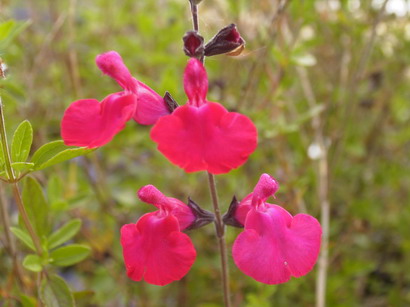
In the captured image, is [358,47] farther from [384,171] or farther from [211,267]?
[211,267]

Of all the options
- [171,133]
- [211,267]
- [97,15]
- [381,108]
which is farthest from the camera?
[97,15]

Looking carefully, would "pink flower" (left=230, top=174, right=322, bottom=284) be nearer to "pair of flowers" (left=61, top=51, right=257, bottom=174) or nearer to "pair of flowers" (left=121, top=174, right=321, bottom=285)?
"pair of flowers" (left=121, top=174, right=321, bottom=285)

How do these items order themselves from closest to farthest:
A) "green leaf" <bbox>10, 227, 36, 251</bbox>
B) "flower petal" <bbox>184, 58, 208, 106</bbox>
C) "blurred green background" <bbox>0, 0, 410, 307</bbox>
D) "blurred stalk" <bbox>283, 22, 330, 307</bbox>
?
"flower petal" <bbox>184, 58, 208, 106</bbox> < "green leaf" <bbox>10, 227, 36, 251</bbox> < "blurred stalk" <bbox>283, 22, 330, 307</bbox> < "blurred green background" <bbox>0, 0, 410, 307</bbox>

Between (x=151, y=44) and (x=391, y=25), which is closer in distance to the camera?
(x=391, y=25)

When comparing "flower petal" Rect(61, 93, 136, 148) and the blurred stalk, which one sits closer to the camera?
"flower petal" Rect(61, 93, 136, 148)

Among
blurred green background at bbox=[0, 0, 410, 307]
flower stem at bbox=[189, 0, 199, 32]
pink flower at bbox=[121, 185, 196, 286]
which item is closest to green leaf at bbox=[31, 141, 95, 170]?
pink flower at bbox=[121, 185, 196, 286]

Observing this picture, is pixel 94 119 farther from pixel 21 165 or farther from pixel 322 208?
pixel 322 208

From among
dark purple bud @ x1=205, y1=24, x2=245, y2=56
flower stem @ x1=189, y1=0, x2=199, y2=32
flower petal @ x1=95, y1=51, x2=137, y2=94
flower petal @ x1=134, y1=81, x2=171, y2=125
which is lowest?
flower petal @ x1=134, y1=81, x2=171, y2=125

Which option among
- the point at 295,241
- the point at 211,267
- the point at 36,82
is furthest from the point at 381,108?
the point at 295,241
